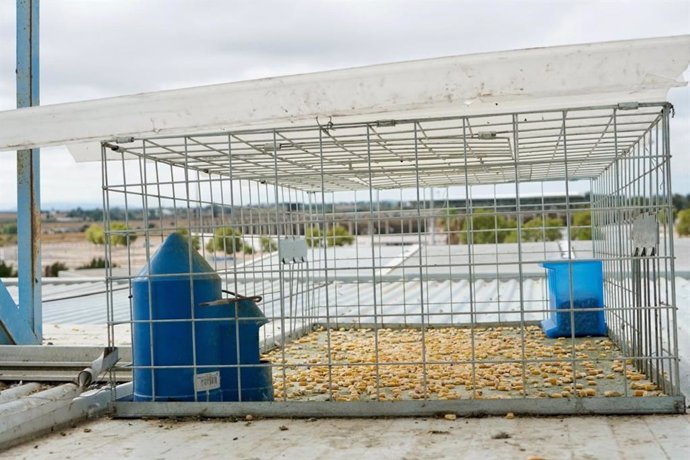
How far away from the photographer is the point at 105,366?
167 inches

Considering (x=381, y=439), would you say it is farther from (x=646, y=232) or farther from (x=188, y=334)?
(x=646, y=232)

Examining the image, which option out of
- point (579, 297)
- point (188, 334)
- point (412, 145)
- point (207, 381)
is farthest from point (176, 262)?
point (579, 297)

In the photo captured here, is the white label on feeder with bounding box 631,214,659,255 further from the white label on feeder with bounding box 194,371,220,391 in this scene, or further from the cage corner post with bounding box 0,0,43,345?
the cage corner post with bounding box 0,0,43,345

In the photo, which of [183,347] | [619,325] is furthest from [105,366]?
[619,325]

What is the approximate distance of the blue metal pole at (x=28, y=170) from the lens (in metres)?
6.29

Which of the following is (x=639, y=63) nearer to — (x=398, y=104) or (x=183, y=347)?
(x=398, y=104)

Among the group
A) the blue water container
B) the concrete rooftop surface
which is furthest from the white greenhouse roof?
the blue water container

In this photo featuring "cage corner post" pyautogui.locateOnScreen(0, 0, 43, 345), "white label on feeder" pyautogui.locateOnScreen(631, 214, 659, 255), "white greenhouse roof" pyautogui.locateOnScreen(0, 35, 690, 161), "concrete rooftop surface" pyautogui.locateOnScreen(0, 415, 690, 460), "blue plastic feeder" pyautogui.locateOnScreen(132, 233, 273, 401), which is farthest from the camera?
"cage corner post" pyautogui.locateOnScreen(0, 0, 43, 345)

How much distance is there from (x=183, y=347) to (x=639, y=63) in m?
2.58

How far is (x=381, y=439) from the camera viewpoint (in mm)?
3490

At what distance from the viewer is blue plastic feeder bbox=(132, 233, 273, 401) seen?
4078mm

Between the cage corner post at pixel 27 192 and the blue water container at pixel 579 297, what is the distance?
4228mm

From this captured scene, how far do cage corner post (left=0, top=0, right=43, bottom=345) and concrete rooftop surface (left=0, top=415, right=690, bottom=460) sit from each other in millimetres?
2646

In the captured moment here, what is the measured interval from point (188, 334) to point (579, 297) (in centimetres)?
375
